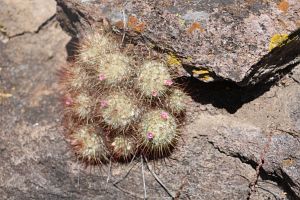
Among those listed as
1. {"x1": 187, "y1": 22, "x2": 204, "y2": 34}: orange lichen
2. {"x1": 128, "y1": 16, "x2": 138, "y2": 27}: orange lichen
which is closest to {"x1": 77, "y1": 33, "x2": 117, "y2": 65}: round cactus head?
{"x1": 128, "y1": 16, "x2": 138, "y2": 27}: orange lichen

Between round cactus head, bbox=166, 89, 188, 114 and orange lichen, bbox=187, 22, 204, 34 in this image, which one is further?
round cactus head, bbox=166, 89, 188, 114

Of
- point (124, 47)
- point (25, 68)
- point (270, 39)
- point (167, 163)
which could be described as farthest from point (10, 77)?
point (270, 39)

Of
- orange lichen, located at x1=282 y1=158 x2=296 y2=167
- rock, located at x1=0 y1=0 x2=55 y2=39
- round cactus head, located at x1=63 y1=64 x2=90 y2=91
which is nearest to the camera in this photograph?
orange lichen, located at x1=282 y1=158 x2=296 y2=167

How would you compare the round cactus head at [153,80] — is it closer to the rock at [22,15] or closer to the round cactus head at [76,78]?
the round cactus head at [76,78]

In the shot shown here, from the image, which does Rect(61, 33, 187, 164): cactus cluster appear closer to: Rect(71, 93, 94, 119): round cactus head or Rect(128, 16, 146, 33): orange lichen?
Rect(71, 93, 94, 119): round cactus head

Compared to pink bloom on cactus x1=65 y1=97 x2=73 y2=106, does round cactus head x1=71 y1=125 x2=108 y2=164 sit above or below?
below

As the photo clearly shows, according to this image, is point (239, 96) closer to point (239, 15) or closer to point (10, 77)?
point (239, 15)

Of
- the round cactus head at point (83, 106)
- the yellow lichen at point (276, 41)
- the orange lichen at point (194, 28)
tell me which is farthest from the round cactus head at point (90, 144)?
the yellow lichen at point (276, 41)
